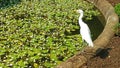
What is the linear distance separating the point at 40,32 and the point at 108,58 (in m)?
3.18

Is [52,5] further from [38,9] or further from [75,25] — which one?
[75,25]

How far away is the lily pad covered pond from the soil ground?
1.08 meters

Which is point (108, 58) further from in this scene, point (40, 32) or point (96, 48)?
point (40, 32)

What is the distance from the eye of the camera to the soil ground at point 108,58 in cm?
789

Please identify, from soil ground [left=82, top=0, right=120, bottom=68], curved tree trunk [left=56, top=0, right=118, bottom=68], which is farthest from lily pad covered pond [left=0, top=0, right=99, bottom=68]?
soil ground [left=82, top=0, right=120, bottom=68]

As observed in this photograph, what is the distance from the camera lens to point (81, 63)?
7770 millimetres

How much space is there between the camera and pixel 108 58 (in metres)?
8.20

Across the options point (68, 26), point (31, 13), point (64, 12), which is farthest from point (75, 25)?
point (31, 13)

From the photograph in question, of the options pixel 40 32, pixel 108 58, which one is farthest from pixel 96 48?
pixel 40 32

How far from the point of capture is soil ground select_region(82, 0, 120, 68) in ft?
25.9

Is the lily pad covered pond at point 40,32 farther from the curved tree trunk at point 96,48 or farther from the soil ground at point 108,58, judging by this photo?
the soil ground at point 108,58

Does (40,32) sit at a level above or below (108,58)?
above

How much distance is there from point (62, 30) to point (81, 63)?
3225 mm

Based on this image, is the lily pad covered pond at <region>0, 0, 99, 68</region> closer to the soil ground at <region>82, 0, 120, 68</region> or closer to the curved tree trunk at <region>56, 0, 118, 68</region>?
the curved tree trunk at <region>56, 0, 118, 68</region>
